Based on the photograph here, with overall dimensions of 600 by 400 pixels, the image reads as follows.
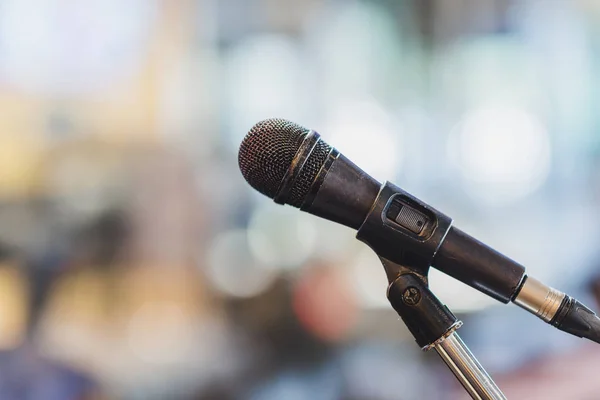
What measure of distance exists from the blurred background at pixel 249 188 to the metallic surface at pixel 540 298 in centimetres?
263

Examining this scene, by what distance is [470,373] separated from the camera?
0.62 m

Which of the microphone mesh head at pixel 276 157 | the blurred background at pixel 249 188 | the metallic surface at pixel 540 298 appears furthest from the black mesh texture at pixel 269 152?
the blurred background at pixel 249 188

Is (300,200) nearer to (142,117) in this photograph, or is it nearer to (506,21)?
(142,117)

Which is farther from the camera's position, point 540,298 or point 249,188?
point 249,188

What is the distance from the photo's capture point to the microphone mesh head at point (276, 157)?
0.64 metres

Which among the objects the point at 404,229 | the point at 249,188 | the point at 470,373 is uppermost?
the point at 404,229

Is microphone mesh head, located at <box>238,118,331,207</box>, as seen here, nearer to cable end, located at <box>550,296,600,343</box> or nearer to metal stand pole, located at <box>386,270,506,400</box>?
metal stand pole, located at <box>386,270,506,400</box>

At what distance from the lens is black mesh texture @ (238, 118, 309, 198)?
65 cm

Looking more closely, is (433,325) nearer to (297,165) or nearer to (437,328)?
(437,328)

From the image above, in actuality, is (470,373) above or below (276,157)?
below

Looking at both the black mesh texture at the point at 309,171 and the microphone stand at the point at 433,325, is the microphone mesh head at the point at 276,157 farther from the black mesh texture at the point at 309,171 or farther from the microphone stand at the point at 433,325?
the microphone stand at the point at 433,325

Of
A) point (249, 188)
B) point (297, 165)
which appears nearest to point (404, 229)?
point (297, 165)

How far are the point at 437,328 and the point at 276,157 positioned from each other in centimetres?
23

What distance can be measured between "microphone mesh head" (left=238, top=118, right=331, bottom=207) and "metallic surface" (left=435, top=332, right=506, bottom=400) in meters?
0.21
